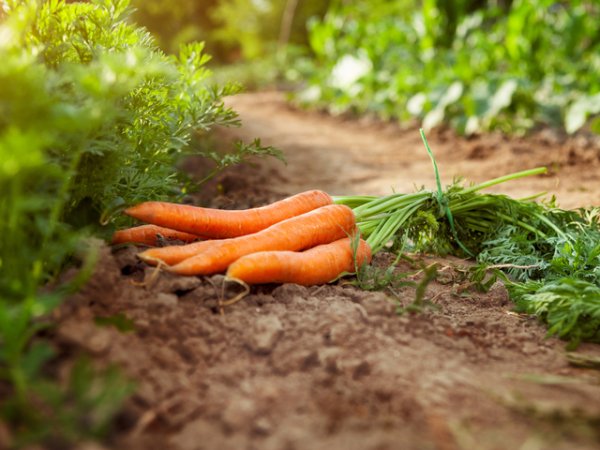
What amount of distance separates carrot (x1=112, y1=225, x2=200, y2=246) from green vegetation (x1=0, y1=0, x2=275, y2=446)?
152 millimetres

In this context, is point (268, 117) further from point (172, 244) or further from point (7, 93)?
point (7, 93)

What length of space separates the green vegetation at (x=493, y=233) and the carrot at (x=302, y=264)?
6.2 inches

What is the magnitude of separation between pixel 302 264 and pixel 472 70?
5.98 metres

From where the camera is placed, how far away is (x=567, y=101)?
23.0 ft

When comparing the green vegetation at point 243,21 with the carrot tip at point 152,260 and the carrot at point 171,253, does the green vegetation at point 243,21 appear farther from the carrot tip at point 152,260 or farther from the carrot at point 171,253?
the carrot tip at point 152,260

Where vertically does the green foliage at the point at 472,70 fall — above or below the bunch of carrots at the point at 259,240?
above

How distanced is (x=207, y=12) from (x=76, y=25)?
18711 millimetres

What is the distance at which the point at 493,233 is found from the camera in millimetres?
3371

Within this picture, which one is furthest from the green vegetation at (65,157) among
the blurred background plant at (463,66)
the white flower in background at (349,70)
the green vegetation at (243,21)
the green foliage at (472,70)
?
the green vegetation at (243,21)

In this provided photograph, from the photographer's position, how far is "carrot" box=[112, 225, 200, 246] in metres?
2.54

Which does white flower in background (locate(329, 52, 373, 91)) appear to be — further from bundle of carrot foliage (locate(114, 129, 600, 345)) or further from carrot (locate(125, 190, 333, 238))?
carrot (locate(125, 190, 333, 238))

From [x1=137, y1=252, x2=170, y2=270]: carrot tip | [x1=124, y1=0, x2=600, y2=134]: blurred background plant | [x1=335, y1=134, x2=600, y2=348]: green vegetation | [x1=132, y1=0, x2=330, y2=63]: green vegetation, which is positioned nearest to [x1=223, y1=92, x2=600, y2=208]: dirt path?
[x1=124, y1=0, x2=600, y2=134]: blurred background plant

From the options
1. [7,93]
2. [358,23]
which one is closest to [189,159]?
[7,93]

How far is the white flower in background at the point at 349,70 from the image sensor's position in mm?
9961
